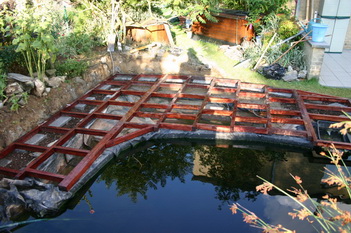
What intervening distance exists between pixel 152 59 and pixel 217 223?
15.7 feet

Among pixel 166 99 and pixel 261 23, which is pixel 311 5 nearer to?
pixel 261 23

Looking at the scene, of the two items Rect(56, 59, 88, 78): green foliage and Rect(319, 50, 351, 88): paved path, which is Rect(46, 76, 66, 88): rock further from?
Rect(319, 50, 351, 88): paved path

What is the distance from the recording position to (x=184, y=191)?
3.98m

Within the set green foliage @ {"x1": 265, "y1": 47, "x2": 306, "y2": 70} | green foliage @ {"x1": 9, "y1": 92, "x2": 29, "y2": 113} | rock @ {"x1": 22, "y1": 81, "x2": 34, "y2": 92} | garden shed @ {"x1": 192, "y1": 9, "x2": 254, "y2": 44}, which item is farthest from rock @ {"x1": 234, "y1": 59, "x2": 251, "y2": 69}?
green foliage @ {"x1": 9, "y1": 92, "x2": 29, "y2": 113}

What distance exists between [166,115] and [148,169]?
1.12 meters

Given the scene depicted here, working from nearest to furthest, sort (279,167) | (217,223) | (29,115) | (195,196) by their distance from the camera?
(217,223) → (195,196) → (279,167) → (29,115)

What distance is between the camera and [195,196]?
12.7 ft

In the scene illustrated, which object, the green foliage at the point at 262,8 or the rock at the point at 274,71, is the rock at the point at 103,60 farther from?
the green foliage at the point at 262,8

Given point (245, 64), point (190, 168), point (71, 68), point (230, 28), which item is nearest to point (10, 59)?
point (71, 68)

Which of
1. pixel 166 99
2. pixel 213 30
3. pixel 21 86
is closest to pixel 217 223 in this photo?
pixel 166 99

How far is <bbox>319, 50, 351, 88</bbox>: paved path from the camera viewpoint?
248 inches

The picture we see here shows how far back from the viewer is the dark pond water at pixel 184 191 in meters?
3.40

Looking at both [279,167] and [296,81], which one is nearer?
[279,167]

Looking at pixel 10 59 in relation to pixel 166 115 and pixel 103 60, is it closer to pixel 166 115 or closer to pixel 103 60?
pixel 103 60
